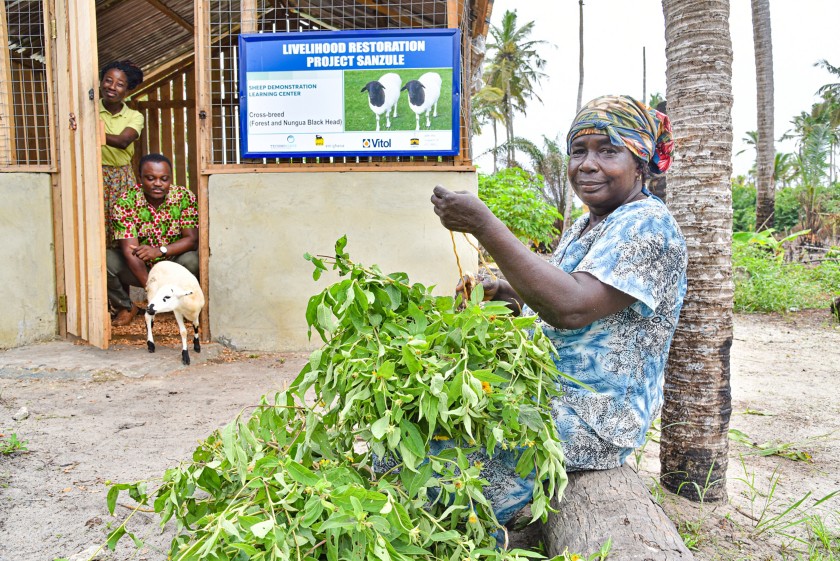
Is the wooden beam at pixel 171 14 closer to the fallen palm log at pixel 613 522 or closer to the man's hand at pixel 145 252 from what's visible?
the man's hand at pixel 145 252

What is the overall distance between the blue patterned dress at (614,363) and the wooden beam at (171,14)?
721 centimetres

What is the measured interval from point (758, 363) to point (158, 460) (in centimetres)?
538

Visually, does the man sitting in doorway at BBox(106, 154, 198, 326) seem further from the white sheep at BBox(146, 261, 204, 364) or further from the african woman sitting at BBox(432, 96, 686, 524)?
the african woman sitting at BBox(432, 96, 686, 524)

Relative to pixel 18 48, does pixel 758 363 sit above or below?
below

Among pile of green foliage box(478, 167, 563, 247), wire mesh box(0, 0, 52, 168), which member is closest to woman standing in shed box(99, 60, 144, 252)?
wire mesh box(0, 0, 52, 168)

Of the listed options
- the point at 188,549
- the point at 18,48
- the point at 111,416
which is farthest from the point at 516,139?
the point at 188,549

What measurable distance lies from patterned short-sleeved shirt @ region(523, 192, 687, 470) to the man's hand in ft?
16.0

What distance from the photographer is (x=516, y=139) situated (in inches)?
1251

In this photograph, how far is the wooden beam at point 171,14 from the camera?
25.6 feet

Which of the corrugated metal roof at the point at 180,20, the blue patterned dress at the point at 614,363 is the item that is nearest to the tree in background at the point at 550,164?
the corrugated metal roof at the point at 180,20

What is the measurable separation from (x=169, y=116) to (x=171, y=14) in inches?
71.3

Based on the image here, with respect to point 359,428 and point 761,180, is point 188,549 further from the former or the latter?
point 761,180

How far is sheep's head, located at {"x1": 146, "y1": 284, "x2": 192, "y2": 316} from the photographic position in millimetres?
5453

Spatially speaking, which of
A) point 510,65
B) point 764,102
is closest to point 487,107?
point 510,65
